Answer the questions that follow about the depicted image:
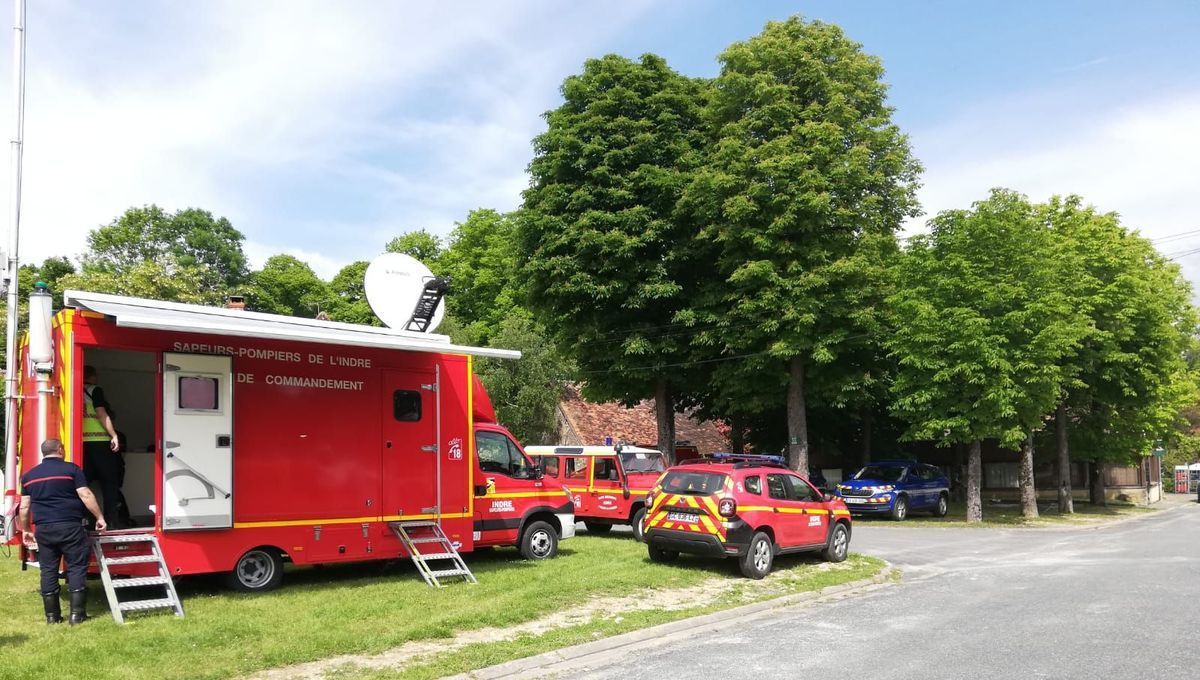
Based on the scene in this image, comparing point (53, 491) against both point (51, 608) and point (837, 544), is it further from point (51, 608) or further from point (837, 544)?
point (837, 544)

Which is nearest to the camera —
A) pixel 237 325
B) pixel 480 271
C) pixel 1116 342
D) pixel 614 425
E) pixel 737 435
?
pixel 237 325

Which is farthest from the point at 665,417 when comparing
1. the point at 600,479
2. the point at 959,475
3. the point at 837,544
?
the point at 959,475

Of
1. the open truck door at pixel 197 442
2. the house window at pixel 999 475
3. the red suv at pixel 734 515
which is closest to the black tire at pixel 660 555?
the red suv at pixel 734 515

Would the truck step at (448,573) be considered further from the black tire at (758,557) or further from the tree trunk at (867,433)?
the tree trunk at (867,433)

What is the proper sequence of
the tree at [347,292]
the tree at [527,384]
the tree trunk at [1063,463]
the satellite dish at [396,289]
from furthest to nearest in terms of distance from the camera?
the tree at [347,292]
the tree at [527,384]
the tree trunk at [1063,463]
the satellite dish at [396,289]

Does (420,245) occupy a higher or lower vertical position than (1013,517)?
higher

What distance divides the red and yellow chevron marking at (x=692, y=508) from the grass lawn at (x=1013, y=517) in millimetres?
13252

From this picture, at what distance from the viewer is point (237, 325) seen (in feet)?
31.5

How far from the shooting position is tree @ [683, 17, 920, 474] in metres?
24.7

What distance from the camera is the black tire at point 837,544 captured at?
48.4ft

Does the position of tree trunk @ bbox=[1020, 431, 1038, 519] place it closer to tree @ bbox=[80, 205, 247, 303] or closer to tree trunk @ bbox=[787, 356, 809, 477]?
tree trunk @ bbox=[787, 356, 809, 477]

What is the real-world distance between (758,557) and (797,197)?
539 inches

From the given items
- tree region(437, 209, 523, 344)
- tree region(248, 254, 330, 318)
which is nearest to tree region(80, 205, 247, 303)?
tree region(248, 254, 330, 318)

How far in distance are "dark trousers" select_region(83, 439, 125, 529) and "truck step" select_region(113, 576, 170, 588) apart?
0.99 m
